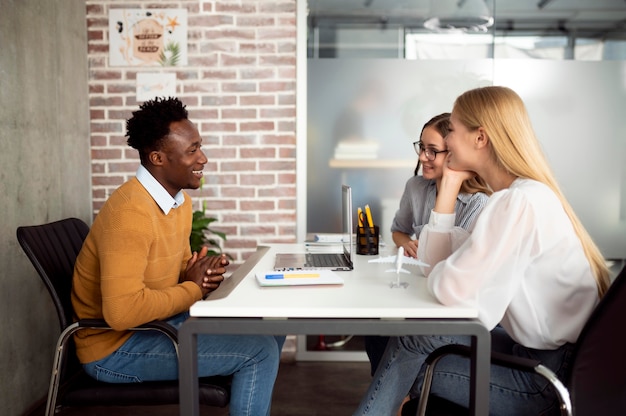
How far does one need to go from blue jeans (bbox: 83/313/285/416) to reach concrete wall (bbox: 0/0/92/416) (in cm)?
107

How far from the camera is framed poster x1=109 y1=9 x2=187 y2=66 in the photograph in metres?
3.64

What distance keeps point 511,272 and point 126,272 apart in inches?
42.7

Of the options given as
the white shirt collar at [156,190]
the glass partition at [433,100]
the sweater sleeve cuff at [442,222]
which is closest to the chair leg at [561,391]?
the sweater sleeve cuff at [442,222]

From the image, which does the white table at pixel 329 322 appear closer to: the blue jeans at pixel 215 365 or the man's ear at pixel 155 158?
the blue jeans at pixel 215 365

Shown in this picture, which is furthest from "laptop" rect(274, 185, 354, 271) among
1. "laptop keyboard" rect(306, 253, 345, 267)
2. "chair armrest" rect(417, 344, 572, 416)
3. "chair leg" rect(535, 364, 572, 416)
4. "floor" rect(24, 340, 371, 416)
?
"floor" rect(24, 340, 371, 416)

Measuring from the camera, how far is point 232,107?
12.1 feet

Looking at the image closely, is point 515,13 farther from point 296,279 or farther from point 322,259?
point 296,279

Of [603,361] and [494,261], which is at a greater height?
[494,261]

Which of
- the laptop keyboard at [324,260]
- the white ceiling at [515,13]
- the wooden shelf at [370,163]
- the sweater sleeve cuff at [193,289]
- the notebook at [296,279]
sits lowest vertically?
the sweater sleeve cuff at [193,289]

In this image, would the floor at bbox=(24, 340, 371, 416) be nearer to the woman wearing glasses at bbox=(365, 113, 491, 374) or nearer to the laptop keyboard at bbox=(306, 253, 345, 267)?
the woman wearing glasses at bbox=(365, 113, 491, 374)

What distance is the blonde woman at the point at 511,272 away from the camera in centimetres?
154

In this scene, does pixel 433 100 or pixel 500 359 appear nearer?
pixel 500 359

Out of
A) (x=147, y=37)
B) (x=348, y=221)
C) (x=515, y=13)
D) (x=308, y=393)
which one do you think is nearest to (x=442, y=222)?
(x=348, y=221)

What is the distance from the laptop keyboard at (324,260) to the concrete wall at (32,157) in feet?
4.59
